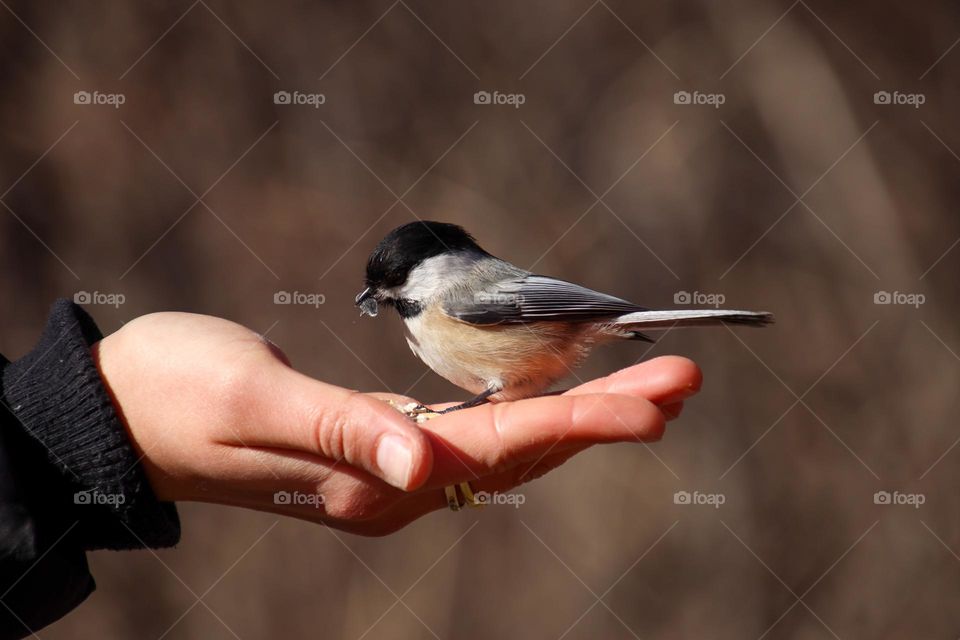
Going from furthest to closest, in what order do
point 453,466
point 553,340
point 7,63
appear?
point 7,63
point 553,340
point 453,466

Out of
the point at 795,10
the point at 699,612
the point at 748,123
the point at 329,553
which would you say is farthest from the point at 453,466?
the point at 795,10

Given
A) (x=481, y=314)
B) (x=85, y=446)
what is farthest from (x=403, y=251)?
(x=85, y=446)

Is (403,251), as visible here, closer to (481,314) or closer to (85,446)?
(481,314)

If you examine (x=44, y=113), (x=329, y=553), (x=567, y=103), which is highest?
(x=567, y=103)

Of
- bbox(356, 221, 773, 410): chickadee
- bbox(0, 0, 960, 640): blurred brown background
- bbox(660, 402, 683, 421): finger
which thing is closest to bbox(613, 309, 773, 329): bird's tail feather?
bbox(356, 221, 773, 410): chickadee

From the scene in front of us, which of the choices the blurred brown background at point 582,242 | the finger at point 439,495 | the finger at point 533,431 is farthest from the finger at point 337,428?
the blurred brown background at point 582,242

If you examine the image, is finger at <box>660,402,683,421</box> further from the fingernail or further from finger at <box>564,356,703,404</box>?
the fingernail

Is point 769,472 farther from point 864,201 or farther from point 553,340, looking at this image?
point 553,340
